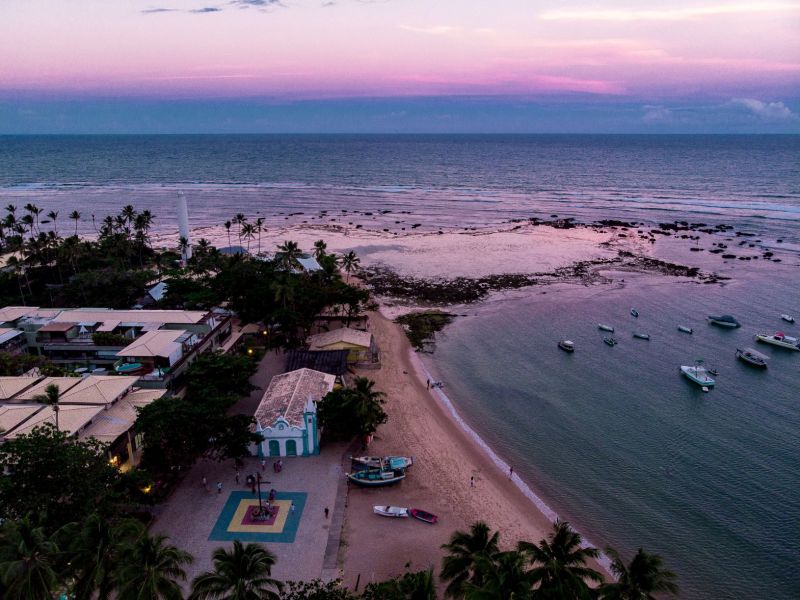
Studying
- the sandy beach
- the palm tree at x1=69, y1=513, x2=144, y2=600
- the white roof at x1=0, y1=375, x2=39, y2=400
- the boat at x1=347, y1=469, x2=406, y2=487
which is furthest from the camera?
the white roof at x1=0, y1=375, x2=39, y2=400

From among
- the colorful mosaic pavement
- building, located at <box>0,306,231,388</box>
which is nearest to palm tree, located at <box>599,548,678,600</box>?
the colorful mosaic pavement

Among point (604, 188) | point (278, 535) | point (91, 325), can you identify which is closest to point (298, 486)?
point (278, 535)

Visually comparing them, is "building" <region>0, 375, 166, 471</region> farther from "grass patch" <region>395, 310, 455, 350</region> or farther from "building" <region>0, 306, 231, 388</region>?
"grass patch" <region>395, 310, 455, 350</region>

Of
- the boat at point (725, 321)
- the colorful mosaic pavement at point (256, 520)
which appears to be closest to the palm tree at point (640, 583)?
the colorful mosaic pavement at point (256, 520)

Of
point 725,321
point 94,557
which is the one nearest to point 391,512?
point 94,557

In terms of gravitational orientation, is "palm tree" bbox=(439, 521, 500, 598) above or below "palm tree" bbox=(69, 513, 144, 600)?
below

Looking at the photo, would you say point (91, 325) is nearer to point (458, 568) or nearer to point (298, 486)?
point (298, 486)
